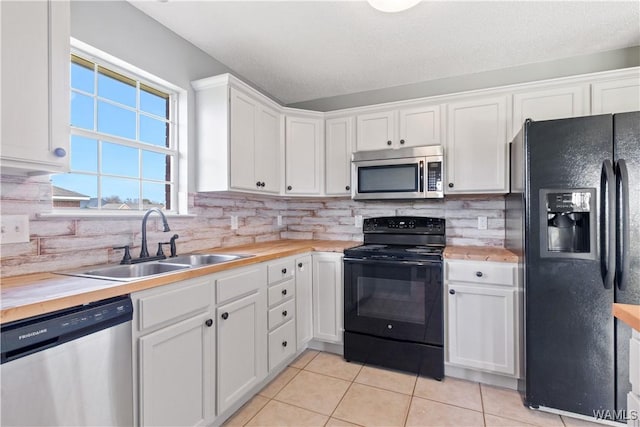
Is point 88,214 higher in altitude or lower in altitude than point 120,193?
lower

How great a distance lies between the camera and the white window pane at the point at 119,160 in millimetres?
1863

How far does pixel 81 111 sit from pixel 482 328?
2849 mm

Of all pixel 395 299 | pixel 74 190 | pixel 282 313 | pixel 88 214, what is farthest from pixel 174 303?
pixel 395 299

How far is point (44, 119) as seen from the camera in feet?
4.00

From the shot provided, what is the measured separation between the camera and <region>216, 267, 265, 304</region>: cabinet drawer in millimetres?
1718

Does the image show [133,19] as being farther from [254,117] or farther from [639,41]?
[639,41]

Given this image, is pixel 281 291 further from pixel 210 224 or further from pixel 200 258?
pixel 210 224

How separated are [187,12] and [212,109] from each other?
60 centimetres

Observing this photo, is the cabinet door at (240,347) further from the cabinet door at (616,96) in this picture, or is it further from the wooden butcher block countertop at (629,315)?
the cabinet door at (616,96)

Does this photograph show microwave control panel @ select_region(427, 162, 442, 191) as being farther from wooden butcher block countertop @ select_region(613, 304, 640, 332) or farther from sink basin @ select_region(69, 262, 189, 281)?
sink basin @ select_region(69, 262, 189, 281)

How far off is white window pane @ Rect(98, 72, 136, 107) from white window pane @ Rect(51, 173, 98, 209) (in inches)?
20.0

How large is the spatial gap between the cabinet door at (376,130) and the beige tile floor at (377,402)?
187 cm

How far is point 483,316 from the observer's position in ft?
7.20

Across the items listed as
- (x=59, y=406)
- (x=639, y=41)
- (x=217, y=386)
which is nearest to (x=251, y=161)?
(x=217, y=386)
